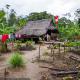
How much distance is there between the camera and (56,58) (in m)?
16.2

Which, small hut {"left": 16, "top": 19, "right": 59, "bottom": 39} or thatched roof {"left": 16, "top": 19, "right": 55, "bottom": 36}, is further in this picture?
thatched roof {"left": 16, "top": 19, "right": 55, "bottom": 36}

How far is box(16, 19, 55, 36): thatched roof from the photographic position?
28.7m

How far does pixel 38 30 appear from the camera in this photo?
29438 mm

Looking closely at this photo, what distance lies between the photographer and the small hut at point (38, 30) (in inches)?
1105

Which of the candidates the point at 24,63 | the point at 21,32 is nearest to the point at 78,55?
the point at 24,63

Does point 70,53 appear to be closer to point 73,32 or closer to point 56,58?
point 56,58

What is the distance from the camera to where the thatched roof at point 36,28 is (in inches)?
1130

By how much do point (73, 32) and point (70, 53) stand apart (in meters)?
11.9

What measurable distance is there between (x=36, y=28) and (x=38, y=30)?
0.95 m

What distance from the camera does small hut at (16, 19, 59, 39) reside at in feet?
92.1

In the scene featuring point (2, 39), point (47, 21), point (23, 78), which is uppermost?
point (47, 21)

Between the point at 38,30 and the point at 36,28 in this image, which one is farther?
the point at 36,28

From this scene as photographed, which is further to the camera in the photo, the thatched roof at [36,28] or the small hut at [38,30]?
the thatched roof at [36,28]

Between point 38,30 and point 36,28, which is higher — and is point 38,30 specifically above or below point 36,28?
below
